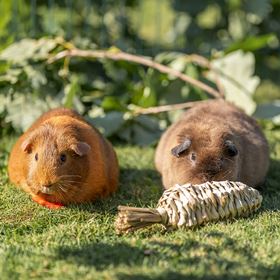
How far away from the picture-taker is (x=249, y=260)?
12.0ft

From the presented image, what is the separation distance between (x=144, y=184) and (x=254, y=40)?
228 centimetres

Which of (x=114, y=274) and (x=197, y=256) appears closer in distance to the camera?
(x=114, y=274)

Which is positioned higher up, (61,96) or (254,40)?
(254,40)

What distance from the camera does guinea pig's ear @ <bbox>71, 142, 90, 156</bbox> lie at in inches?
183

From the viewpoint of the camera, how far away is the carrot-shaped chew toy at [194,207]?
4.12 m

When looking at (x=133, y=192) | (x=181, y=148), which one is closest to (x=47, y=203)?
(x=133, y=192)

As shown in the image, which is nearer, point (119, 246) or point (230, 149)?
point (119, 246)

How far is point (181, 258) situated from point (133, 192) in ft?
5.26

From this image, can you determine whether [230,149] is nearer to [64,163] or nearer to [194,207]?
[194,207]

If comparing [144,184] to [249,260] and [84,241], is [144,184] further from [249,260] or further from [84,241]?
[249,260]

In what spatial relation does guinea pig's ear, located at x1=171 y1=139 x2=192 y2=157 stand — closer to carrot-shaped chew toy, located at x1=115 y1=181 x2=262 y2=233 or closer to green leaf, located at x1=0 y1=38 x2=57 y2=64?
carrot-shaped chew toy, located at x1=115 y1=181 x2=262 y2=233

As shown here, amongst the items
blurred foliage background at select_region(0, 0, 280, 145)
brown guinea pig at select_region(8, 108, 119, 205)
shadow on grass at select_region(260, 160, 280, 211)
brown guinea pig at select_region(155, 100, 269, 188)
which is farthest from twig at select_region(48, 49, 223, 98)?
brown guinea pig at select_region(8, 108, 119, 205)

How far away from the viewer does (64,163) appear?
4648mm

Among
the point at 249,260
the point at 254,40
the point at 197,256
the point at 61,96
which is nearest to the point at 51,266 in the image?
the point at 197,256
